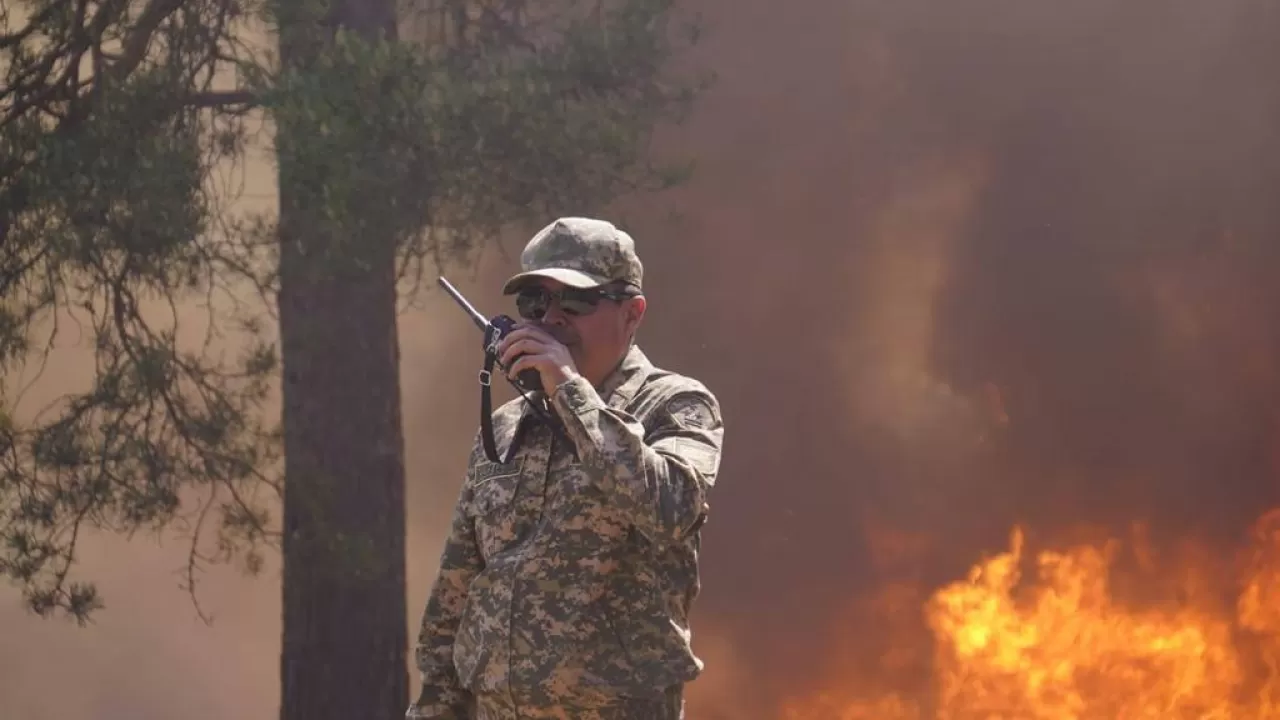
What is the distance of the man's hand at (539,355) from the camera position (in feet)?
6.81

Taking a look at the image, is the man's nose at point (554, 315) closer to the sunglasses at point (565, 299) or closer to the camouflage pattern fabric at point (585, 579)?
the sunglasses at point (565, 299)

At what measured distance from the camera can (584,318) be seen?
7.32 ft

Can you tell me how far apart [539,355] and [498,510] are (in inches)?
12.0

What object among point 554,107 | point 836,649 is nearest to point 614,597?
point 554,107

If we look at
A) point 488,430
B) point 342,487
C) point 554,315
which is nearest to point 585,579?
point 488,430

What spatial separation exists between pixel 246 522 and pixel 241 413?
1.25 feet

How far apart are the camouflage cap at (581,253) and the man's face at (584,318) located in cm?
3

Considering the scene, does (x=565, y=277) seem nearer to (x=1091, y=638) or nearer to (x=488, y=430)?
(x=488, y=430)

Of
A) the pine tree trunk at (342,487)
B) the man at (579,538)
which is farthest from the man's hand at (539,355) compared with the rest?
the pine tree trunk at (342,487)

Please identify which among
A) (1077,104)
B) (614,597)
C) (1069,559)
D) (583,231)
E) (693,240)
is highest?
(1077,104)

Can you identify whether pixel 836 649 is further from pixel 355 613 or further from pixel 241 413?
pixel 241 413

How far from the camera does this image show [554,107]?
199 inches

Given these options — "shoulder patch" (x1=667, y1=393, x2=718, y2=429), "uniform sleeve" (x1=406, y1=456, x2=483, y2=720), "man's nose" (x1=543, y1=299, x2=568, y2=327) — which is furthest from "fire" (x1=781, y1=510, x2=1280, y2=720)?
"man's nose" (x1=543, y1=299, x2=568, y2=327)

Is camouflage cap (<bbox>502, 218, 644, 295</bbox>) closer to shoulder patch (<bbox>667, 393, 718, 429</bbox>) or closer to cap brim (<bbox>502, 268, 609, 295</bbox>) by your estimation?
cap brim (<bbox>502, 268, 609, 295</bbox>)
